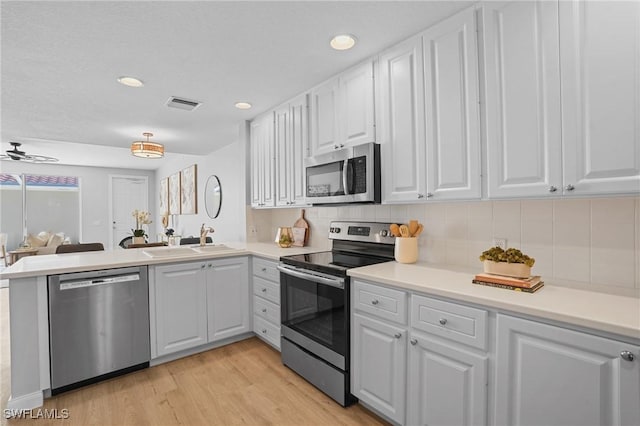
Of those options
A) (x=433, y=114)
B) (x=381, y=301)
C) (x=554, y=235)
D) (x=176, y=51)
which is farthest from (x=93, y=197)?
(x=554, y=235)

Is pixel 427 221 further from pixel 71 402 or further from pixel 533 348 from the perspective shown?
pixel 71 402

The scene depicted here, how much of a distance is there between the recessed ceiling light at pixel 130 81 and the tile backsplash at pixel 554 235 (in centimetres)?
232

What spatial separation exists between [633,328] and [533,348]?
33cm

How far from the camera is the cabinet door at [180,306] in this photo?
8.56ft

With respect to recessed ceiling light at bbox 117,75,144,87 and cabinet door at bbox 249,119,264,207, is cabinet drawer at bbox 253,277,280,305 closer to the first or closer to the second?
cabinet door at bbox 249,119,264,207

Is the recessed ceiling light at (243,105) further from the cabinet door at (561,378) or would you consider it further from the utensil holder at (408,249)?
the cabinet door at (561,378)

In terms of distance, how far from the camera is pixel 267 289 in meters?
2.87

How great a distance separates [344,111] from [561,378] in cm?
200

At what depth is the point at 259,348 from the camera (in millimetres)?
2953

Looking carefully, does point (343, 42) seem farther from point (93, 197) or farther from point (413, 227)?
point (93, 197)

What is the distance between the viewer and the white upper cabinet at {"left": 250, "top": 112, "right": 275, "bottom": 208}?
332 centimetres

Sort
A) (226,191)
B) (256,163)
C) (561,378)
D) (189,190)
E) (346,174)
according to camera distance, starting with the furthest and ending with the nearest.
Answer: (189,190) → (226,191) → (256,163) → (346,174) → (561,378)

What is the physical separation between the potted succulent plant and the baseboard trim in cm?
291

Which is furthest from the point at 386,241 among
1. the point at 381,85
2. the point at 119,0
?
the point at 119,0
